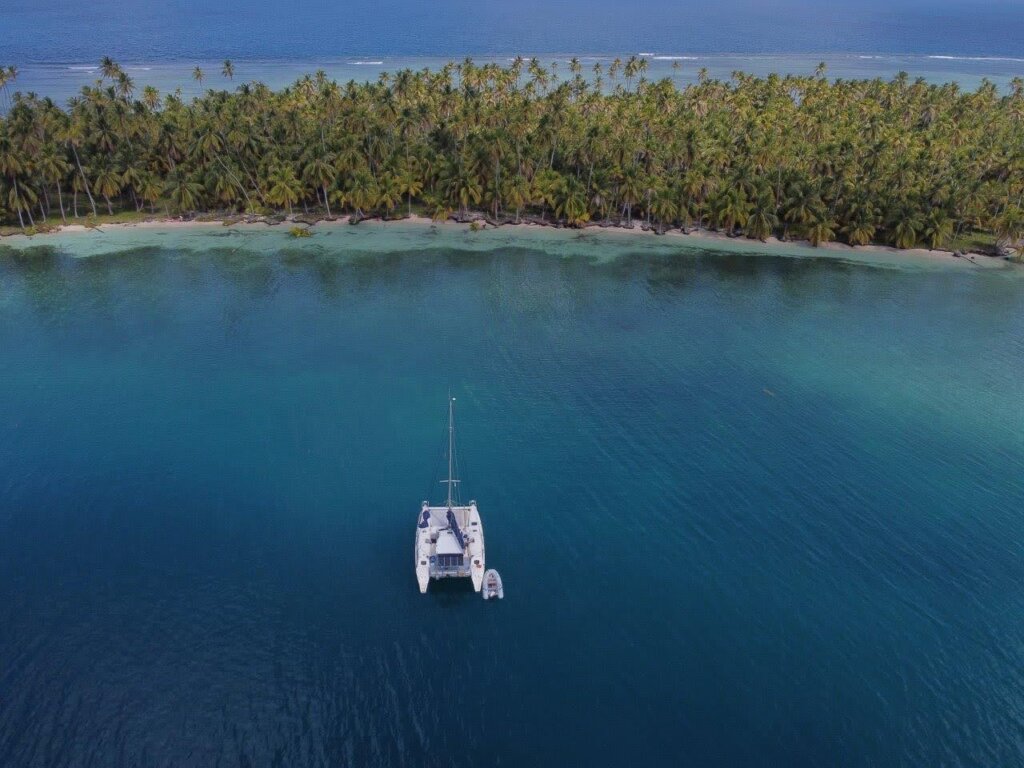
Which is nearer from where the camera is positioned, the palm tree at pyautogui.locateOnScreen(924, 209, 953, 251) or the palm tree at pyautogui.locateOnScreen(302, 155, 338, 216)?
the palm tree at pyautogui.locateOnScreen(924, 209, 953, 251)

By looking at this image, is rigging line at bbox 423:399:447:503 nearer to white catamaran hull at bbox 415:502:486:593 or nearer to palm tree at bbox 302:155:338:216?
white catamaran hull at bbox 415:502:486:593

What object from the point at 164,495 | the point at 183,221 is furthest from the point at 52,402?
the point at 183,221

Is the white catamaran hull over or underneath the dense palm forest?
underneath

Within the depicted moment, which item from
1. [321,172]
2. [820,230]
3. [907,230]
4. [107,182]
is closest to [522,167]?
[321,172]

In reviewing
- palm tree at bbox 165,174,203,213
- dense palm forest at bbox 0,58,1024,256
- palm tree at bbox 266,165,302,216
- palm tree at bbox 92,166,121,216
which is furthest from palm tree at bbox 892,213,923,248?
palm tree at bbox 92,166,121,216

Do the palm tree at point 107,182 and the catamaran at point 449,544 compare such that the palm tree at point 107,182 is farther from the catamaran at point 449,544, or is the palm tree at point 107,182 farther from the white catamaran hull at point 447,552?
the white catamaran hull at point 447,552

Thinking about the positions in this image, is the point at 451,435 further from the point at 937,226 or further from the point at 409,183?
the point at 937,226
